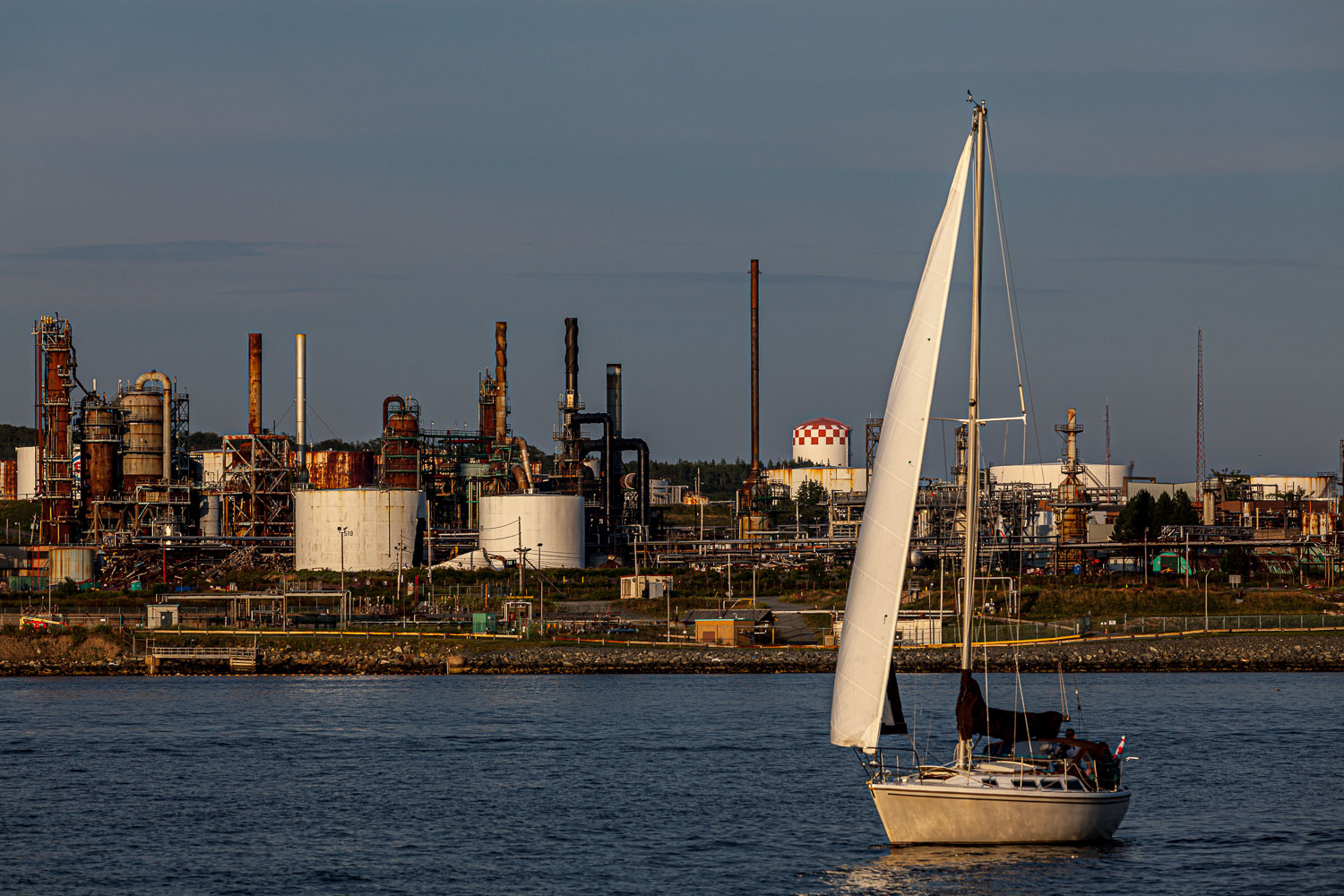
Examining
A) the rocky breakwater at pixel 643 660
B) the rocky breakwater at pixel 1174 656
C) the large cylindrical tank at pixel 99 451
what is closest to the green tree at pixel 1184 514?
the rocky breakwater at pixel 1174 656

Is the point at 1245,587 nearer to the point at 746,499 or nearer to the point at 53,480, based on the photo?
the point at 746,499

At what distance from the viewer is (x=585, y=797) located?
150ft

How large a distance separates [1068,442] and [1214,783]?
307ft

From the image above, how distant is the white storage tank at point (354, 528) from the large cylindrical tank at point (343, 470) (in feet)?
52.8

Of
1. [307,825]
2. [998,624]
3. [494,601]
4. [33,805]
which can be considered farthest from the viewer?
[494,601]

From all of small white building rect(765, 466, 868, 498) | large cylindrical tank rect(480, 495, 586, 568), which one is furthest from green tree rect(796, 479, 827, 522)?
large cylindrical tank rect(480, 495, 586, 568)

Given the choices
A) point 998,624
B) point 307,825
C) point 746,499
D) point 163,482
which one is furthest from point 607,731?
point 746,499

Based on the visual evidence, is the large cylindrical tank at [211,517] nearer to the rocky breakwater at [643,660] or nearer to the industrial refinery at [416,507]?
the industrial refinery at [416,507]

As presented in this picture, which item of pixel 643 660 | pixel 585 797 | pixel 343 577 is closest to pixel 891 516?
pixel 585 797

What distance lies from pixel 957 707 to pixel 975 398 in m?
6.74

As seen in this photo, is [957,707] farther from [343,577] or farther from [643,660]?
[343,577]

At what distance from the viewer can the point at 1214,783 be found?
4594 centimetres

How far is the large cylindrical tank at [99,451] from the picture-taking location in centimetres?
12912

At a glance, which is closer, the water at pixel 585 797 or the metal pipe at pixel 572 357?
the water at pixel 585 797
